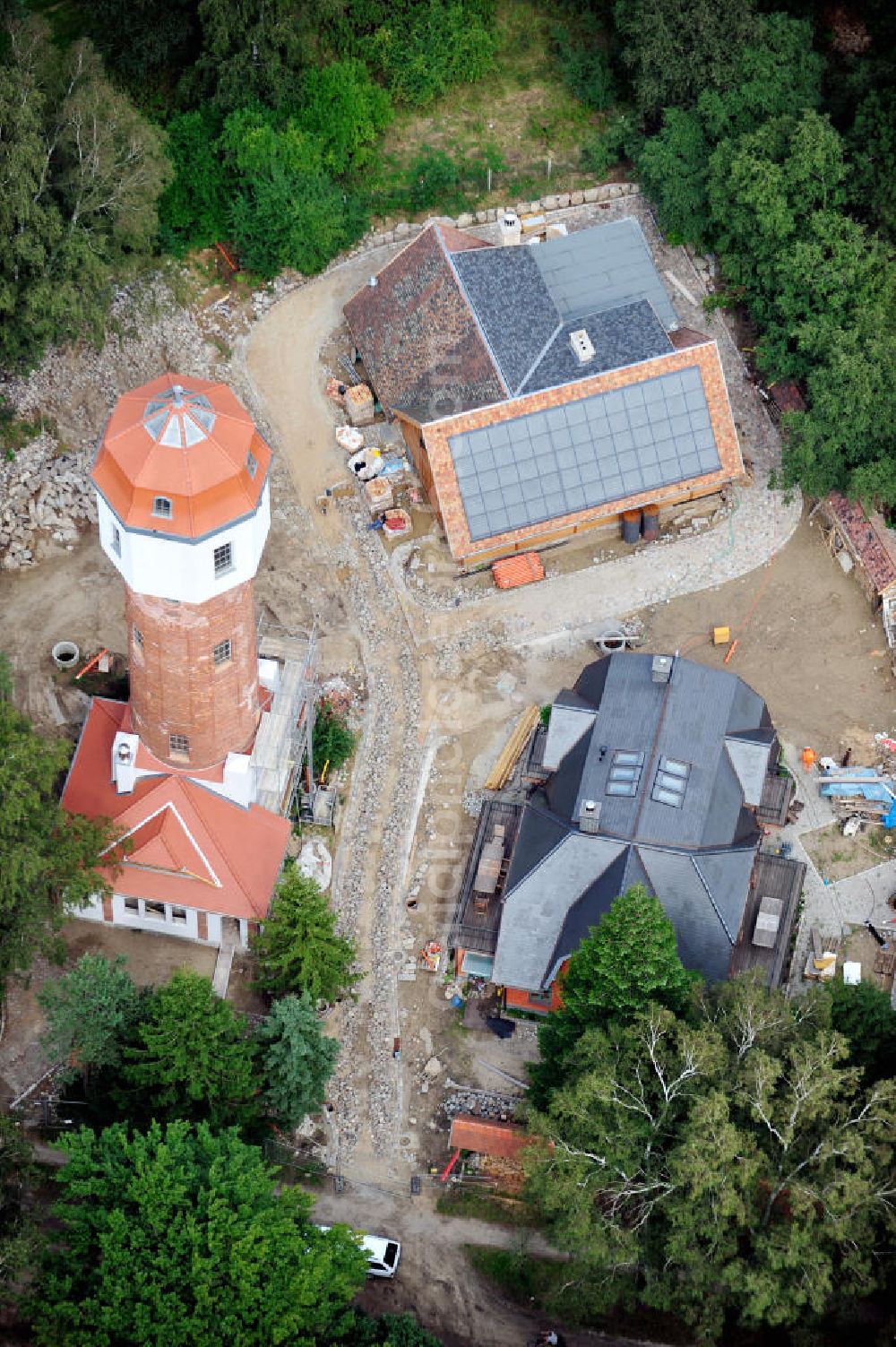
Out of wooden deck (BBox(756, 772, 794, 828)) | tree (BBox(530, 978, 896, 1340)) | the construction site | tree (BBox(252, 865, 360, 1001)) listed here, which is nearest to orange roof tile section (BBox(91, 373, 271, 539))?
the construction site

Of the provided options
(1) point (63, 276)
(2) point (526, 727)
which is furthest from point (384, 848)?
(1) point (63, 276)

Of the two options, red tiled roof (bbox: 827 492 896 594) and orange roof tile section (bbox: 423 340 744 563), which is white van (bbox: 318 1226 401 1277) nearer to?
orange roof tile section (bbox: 423 340 744 563)

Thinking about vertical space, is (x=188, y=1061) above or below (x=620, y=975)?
below

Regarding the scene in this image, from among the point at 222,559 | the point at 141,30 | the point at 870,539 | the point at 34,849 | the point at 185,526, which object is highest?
the point at 141,30

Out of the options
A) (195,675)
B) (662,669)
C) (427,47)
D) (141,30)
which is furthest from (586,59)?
(195,675)

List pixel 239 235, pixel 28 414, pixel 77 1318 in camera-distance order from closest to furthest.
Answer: pixel 77 1318
pixel 28 414
pixel 239 235

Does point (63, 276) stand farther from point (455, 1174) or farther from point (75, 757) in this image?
point (455, 1174)

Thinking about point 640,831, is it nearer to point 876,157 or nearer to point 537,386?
point 537,386
